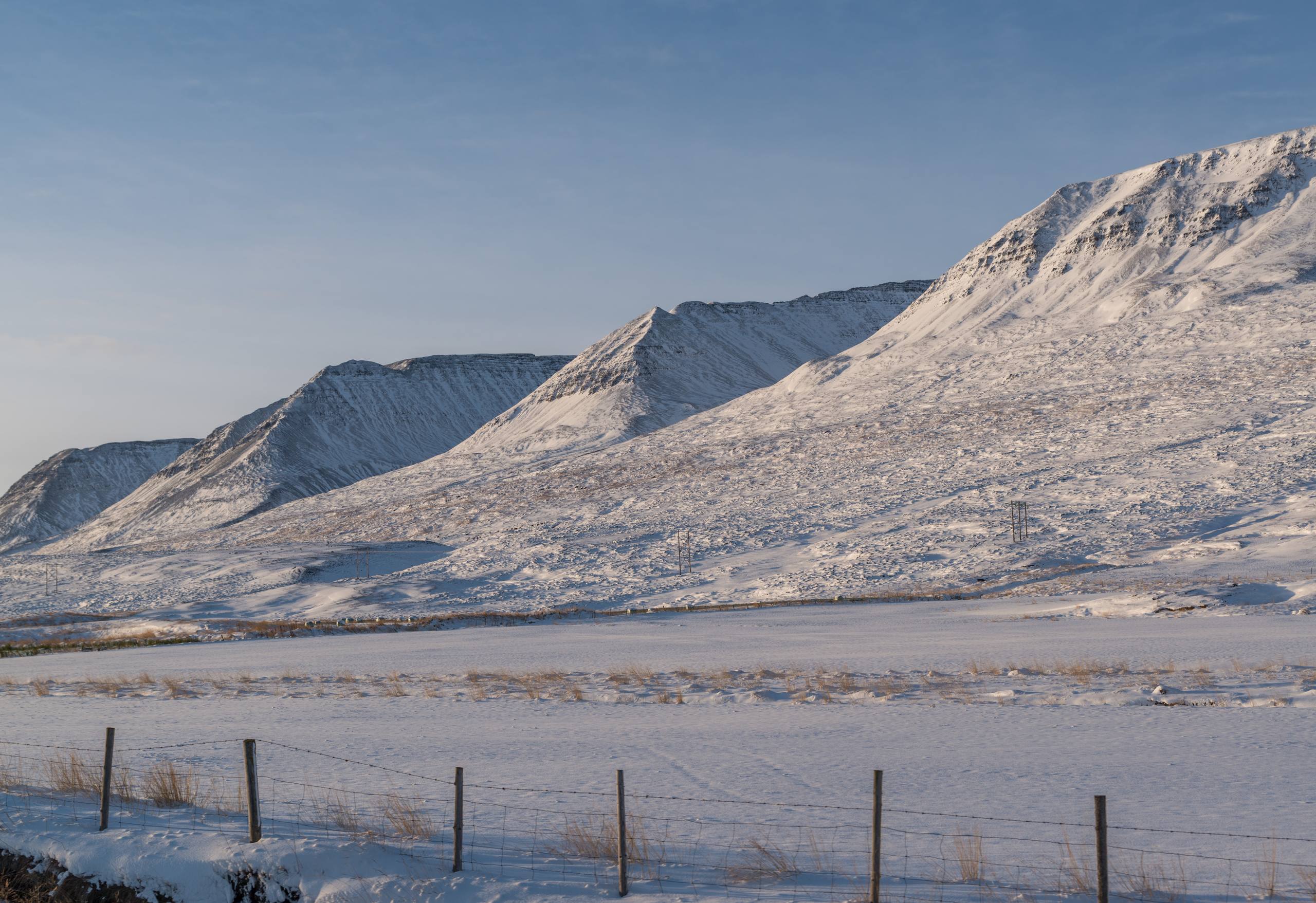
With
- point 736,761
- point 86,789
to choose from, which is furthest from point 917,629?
point 86,789

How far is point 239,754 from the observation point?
14.8 m

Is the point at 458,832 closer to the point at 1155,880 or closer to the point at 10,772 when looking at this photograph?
the point at 1155,880

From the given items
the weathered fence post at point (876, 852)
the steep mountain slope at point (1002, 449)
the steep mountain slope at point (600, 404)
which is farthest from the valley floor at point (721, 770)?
the steep mountain slope at point (600, 404)

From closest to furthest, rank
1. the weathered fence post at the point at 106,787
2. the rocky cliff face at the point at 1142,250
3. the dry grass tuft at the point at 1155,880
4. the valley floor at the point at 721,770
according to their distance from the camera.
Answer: the dry grass tuft at the point at 1155,880 → the valley floor at the point at 721,770 → the weathered fence post at the point at 106,787 → the rocky cliff face at the point at 1142,250

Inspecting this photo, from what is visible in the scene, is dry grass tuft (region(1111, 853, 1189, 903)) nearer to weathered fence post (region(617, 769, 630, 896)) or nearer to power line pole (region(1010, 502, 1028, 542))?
weathered fence post (region(617, 769, 630, 896))

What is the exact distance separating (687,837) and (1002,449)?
238ft

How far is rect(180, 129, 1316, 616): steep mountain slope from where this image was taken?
55.8 m

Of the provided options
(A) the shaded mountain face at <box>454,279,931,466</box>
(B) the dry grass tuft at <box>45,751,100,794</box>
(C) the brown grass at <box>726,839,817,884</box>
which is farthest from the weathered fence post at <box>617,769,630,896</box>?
(A) the shaded mountain face at <box>454,279,931,466</box>

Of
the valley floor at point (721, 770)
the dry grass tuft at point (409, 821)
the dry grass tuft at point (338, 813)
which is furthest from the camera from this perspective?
the dry grass tuft at point (338, 813)

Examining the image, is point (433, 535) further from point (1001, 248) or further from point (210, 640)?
point (1001, 248)

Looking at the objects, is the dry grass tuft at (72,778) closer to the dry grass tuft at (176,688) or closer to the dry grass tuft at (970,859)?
the dry grass tuft at (176,688)

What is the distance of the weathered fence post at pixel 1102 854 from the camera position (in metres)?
7.26

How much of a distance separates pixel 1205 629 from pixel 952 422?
6140cm

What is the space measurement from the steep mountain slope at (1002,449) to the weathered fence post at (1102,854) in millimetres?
41894
